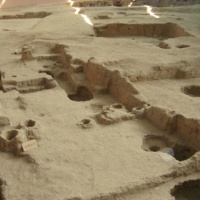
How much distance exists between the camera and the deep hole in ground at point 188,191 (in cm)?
429

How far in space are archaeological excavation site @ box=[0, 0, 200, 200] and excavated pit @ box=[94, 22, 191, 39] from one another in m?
0.54

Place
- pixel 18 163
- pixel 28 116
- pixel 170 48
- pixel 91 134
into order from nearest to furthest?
pixel 18 163 < pixel 91 134 < pixel 28 116 < pixel 170 48

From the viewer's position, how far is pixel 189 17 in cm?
1232

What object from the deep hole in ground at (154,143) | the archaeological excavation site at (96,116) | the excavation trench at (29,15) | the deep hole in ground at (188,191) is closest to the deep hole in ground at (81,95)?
the archaeological excavation site at (96,116)

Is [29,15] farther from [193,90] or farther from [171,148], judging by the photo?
[171,148]

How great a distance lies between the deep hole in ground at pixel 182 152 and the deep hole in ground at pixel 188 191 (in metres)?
0.67

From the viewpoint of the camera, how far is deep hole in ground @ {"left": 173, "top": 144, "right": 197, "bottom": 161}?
5.01 metres

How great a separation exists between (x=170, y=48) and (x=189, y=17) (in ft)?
13.6

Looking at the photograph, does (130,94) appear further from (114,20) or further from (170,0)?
(170,0)

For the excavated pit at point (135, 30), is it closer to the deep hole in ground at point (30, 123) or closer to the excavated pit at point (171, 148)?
the deep hole in ground at point (30, 123)

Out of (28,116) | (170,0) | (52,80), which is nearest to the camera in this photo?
(28,116)

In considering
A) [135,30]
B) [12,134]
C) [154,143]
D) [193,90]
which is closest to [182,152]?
[154,143]

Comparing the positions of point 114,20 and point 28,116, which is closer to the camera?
point 28,116

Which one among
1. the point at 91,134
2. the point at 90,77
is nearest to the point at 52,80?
the point at 90,77
